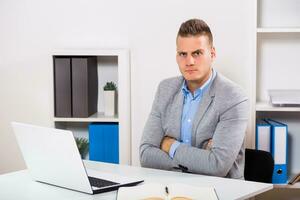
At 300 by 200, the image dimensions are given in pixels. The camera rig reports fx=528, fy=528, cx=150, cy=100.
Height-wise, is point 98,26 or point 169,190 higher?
point 98,26

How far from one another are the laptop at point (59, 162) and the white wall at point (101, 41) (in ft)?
4.40

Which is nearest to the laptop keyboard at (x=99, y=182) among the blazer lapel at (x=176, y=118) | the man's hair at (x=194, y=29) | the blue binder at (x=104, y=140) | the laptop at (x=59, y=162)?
the laptop at (x=59, y=162)

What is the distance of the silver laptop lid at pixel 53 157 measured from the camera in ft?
6.19

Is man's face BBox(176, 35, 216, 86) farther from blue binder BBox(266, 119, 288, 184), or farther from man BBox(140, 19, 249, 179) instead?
blue binder BBox(266, 119, 288, 184)

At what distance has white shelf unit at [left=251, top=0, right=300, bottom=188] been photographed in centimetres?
336

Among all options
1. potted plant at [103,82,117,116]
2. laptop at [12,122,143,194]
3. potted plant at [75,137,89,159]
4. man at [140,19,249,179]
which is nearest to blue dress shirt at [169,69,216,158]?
man at [140,19,249,179]

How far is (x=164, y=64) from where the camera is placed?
3.54 m

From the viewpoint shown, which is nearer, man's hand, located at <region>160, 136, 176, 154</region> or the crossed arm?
the crossed arm

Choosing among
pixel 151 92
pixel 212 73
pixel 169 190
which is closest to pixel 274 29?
pixel 212 73

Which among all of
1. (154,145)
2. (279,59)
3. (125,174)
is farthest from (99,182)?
(279,59)

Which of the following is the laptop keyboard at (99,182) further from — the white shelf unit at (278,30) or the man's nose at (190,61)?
the white shelf unit at (278,30)

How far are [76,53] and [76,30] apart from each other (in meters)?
0.30

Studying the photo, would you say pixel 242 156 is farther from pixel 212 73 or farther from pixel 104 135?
pixel 104 135

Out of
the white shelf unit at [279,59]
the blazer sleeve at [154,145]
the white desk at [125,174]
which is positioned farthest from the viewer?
the white shelf unit at [279,59]
